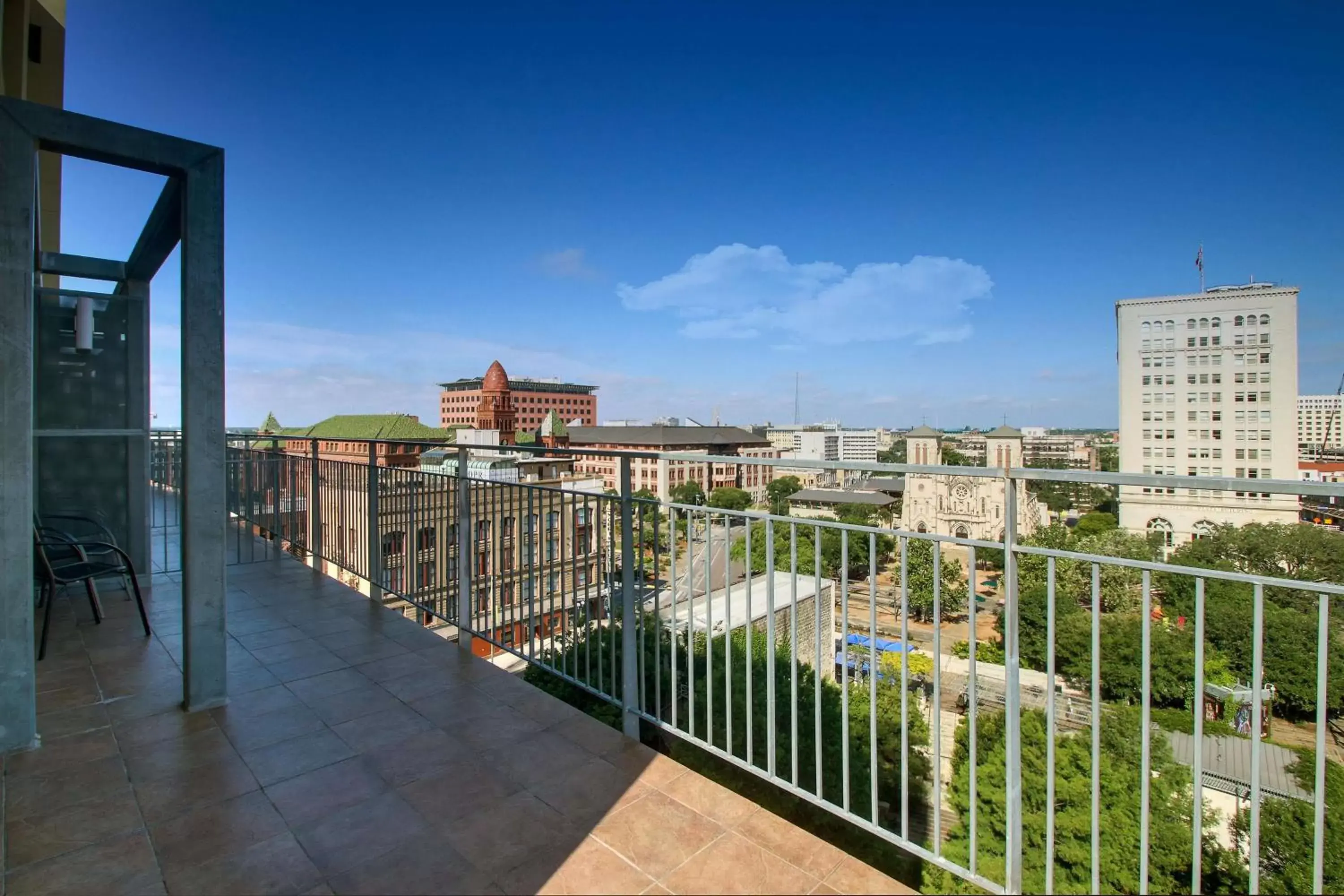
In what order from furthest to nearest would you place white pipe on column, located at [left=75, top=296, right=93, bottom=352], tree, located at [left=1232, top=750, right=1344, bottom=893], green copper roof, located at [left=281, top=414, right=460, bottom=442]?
green copper roof, located at [left=281, top=414, right=460, bottom=442], tree, located at [left=1232, top=750, right=1344, bottom=893], white pipe on column, located at [left=75, top=296, right=93, bottom=352]

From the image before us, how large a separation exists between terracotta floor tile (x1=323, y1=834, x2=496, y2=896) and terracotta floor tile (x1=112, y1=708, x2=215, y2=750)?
4.89 feet

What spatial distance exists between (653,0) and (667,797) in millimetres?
22441

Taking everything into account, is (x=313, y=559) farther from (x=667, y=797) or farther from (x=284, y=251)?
(x=284, y=251)

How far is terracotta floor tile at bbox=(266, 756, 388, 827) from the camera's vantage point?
221 centimetres

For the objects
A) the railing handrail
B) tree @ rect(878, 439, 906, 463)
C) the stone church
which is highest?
the railing handrail

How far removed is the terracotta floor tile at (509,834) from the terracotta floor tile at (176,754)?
4.09 ft

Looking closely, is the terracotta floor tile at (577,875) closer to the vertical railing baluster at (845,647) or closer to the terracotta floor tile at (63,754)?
the vertical railing baluster at (845,647)

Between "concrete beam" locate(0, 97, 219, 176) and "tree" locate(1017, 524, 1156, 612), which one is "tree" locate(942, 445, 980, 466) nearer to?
"tree" locate(1017, 524, 1156, 612)

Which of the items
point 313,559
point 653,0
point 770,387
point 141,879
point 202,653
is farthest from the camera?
point 770,387

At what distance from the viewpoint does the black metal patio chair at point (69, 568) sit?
3.45 metres

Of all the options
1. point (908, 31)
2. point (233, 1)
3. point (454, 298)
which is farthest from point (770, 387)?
point (233, 1)

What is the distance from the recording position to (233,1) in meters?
9.75

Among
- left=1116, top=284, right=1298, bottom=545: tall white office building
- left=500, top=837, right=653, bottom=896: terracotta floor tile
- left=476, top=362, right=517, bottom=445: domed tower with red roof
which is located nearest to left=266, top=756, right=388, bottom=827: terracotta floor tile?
left=500, top=837, right=653, bottom=896: terracotta floor tile

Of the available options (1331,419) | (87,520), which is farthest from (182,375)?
(1331,419)
